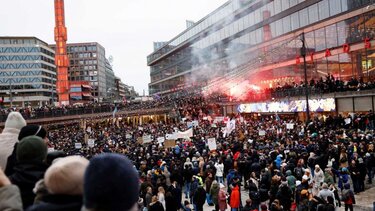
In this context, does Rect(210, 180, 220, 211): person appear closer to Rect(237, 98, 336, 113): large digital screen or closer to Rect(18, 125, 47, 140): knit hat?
Rect(18, 125, 47, 140): knit hat

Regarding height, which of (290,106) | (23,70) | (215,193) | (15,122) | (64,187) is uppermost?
(23,70)

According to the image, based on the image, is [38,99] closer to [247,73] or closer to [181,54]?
[181,54]

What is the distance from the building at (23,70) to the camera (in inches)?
4380

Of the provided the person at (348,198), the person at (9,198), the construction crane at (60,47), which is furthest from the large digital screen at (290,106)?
the construction crane at (60,47)

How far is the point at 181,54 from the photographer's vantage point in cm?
9225

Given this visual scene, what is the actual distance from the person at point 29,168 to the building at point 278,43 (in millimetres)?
37207

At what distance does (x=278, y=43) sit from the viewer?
170 ft

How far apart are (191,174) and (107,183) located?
1446 centimetres

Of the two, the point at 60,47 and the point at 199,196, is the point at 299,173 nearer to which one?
the point at 199,196

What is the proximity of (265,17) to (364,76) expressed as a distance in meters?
21.7

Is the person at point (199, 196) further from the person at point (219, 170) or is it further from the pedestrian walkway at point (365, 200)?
the pedestrian walkway at point (365, 200)

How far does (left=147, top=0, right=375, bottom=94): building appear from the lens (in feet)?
125

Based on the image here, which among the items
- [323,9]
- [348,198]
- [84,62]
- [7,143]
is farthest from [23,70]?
[7,143]

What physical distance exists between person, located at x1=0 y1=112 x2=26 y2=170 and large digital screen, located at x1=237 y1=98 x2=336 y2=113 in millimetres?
32300
